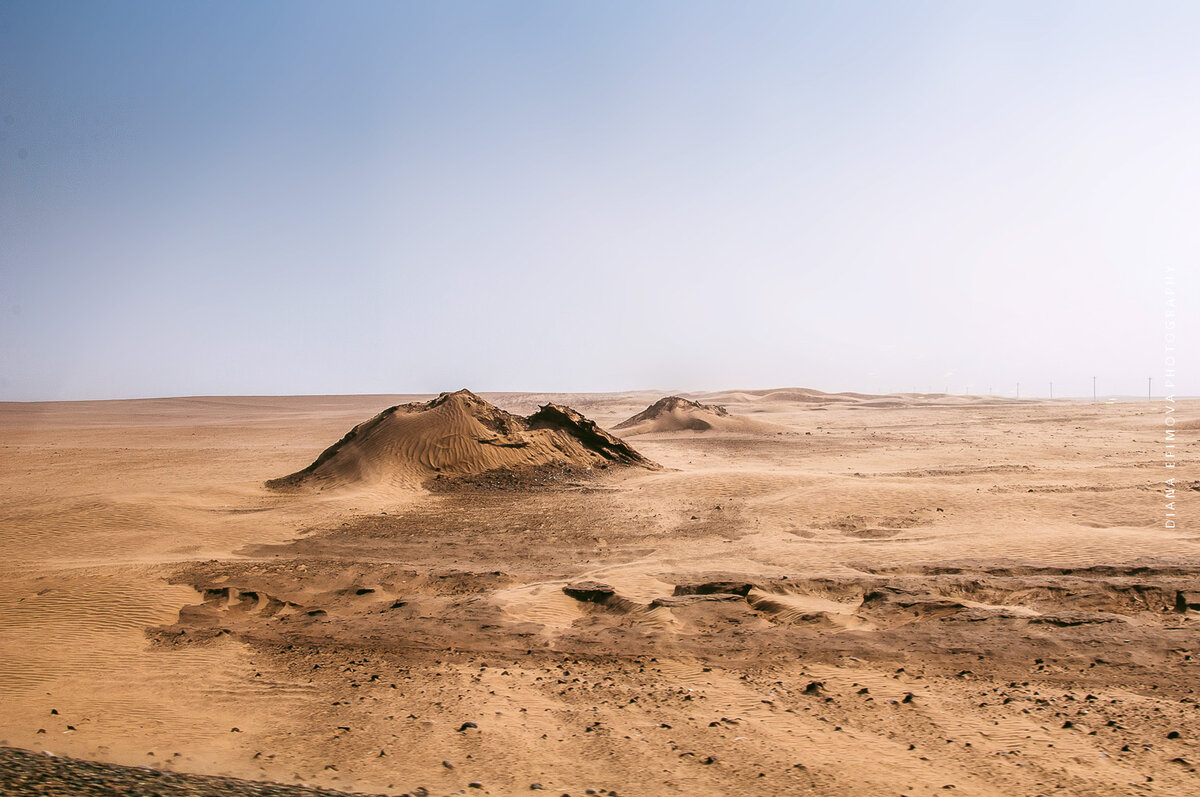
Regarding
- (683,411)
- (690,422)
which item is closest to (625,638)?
(690,422)

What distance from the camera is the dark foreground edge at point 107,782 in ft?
15.0

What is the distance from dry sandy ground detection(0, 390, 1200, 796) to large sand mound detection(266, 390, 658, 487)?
8.18ft

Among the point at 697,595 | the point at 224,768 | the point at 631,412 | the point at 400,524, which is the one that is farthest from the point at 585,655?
the point at 631,412

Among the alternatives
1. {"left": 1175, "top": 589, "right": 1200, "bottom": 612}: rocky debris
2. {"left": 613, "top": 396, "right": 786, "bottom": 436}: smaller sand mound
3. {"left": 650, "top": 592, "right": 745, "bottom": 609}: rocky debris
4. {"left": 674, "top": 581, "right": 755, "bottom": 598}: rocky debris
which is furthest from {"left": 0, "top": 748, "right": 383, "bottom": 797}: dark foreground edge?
{"left": 613, "top": 396, "right": 786, "bottom": 436}: smaller sand mound

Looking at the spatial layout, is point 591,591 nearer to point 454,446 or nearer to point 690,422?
point 454,446

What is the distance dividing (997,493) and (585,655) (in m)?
14.1

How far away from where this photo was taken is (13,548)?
13234 mm

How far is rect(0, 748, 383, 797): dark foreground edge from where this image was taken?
4574mm

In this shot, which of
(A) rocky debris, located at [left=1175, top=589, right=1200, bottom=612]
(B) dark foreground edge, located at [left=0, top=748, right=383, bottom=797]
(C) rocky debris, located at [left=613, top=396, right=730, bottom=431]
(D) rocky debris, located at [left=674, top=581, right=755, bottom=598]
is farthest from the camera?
(C) rocky debris, located at [left=613, top=396, right=730, bottom=431]

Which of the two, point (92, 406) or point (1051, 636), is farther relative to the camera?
point (92, 406)

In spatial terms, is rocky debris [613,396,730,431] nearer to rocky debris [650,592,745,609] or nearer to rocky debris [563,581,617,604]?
rocky debris [563,581,617,604]

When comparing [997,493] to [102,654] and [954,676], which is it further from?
[102,654]

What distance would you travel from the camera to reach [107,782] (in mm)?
4848

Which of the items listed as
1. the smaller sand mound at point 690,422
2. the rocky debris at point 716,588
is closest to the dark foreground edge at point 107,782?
the rocky debris at point 716,588
